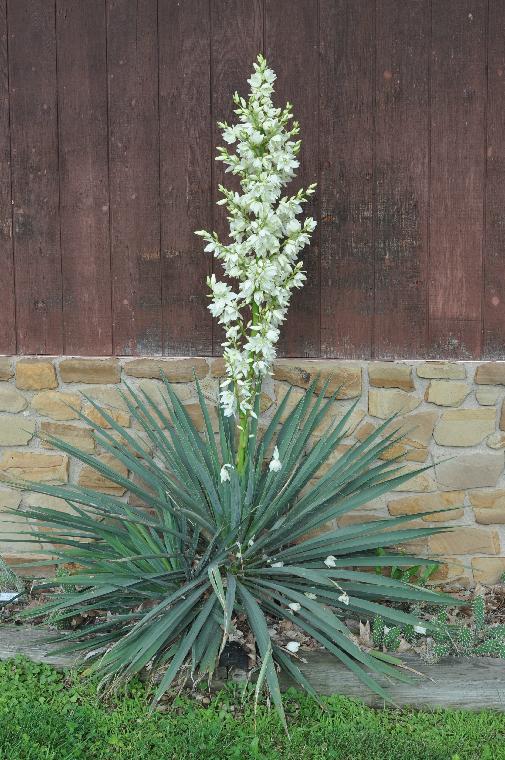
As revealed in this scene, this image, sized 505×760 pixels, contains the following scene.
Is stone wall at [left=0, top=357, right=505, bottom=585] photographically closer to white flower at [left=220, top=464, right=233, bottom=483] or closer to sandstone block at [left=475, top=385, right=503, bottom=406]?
sandstone block at [left=475, top=385, right=503, bottom=406]

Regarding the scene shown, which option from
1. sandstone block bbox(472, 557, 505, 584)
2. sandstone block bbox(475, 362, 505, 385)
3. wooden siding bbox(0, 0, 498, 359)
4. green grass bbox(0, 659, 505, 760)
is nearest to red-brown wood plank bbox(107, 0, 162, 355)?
wooden siding bbox(0, 0, 498, 359)

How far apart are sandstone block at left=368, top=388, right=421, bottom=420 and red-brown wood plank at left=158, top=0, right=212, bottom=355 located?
2.70 feet

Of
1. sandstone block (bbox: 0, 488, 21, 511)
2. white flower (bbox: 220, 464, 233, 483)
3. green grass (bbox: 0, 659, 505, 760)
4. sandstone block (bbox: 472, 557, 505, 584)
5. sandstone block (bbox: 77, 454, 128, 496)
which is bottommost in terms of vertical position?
green grass (bbox: 0, 659, 505, 760)

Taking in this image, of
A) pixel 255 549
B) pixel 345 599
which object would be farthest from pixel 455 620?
pixel 255 549

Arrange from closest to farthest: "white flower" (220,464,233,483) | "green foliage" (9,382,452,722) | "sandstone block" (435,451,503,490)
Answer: "green foliage" (9,382,452,722) < "white flower" (220,464,233,483) < "sandstone block" (435,451,503,490)

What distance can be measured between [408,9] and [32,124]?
1.81m

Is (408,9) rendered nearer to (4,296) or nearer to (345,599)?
(4,296)

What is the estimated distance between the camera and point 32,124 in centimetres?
356

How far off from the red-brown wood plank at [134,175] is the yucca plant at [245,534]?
2.06ft

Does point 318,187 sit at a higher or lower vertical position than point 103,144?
lower

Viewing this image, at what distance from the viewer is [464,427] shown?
3438 mm

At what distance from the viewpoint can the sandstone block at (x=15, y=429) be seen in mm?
3621

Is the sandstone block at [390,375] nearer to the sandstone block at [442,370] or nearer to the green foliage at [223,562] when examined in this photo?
the sandstone block at [442,370]

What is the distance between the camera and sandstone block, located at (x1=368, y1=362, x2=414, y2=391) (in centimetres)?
343
